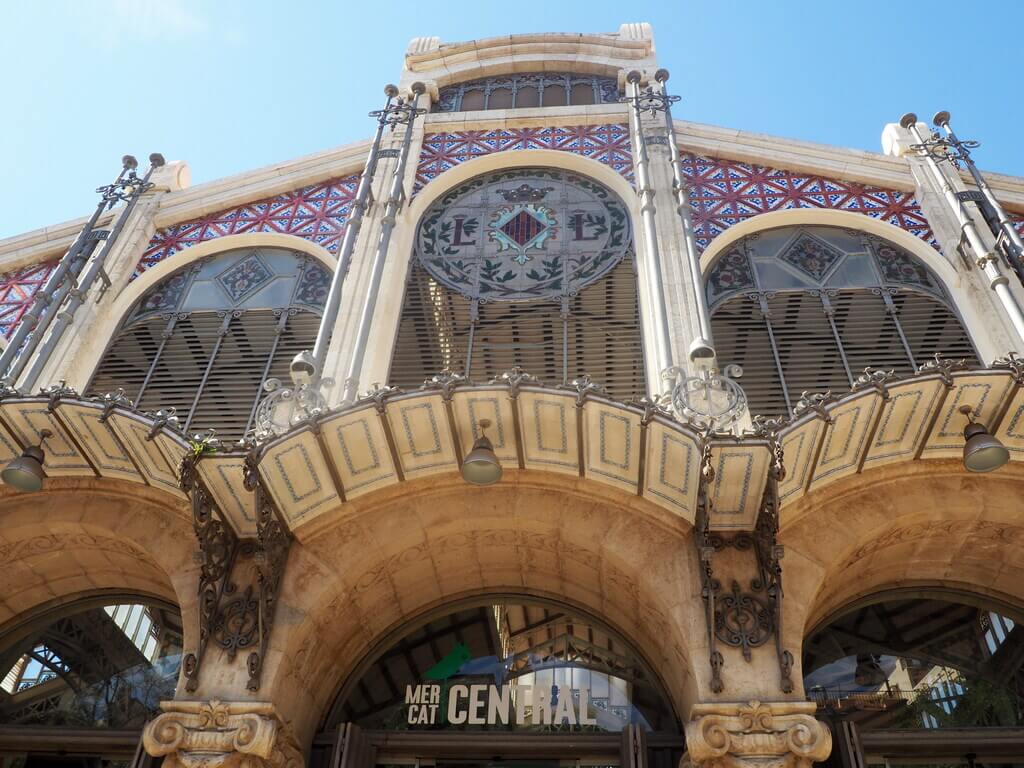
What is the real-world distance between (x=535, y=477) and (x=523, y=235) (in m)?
4.89

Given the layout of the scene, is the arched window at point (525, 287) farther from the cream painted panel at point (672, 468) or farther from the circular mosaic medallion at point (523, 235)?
the cream painted panel at point (672, 468)

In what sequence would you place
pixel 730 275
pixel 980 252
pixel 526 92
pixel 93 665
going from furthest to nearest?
pixel 526 92 < pixel 730 275 < pixel 980 252 < pixel 93 665

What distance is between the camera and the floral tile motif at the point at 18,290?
11367 millimetres

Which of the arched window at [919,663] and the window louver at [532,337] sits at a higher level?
the window louver at [532,337]

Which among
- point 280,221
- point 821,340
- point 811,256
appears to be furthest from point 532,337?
point 280,221

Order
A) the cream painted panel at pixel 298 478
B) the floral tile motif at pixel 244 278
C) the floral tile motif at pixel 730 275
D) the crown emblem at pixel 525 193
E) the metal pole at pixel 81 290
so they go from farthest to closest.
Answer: the crown emblem at pixel 525 193 → the floral tile motif at pixel 244 278 → the floral tile motif at pixel 730 275 → the metal pole at pixel 81 290 → the cream painted panel at pixel 298 478

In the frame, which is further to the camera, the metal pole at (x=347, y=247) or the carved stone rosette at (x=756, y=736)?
the metal pole at (x=347, y=247)

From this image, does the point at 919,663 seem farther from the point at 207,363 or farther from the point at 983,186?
the point at 207,363

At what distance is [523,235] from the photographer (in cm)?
1198

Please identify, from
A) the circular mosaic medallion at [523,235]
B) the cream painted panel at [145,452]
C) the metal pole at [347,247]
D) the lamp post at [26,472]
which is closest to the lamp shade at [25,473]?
the lamp post at [26,472]

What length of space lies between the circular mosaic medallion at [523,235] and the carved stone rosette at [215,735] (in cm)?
583

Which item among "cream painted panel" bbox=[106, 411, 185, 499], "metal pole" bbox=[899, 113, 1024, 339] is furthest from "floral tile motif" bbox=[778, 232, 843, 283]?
"cream painted panel" bbox=[106, 411, 185, 499]

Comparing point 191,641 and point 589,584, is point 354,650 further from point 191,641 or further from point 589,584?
point 589,584

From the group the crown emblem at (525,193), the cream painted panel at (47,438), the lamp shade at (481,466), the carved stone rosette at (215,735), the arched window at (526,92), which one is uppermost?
the arched window at (526,92)
